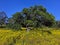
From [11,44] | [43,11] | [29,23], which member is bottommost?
[11,44]

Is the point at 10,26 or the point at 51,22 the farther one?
the point at 51,22

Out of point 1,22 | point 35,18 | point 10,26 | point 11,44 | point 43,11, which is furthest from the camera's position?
point 1,22

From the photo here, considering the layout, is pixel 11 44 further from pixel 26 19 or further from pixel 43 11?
pixel 43 11

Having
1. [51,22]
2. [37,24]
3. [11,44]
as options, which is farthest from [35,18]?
[11,44]

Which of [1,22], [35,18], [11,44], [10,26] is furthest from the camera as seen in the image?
[1,22]

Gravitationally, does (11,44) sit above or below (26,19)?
below

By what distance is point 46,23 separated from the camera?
127 feet

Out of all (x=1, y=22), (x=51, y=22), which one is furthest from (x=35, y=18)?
(x=1, y=22)

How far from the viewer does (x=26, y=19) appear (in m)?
37.0

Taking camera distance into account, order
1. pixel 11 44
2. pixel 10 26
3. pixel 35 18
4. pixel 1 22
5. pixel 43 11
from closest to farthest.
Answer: pixel 11 44, pixel 10 26, pixel 35 18, pixel 43 11, pixel 1 22

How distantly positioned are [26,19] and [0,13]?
45.8 meters

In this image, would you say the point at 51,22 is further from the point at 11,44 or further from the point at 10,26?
the point at 11,44

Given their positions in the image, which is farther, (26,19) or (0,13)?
(0,13)

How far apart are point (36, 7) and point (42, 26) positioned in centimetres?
396
